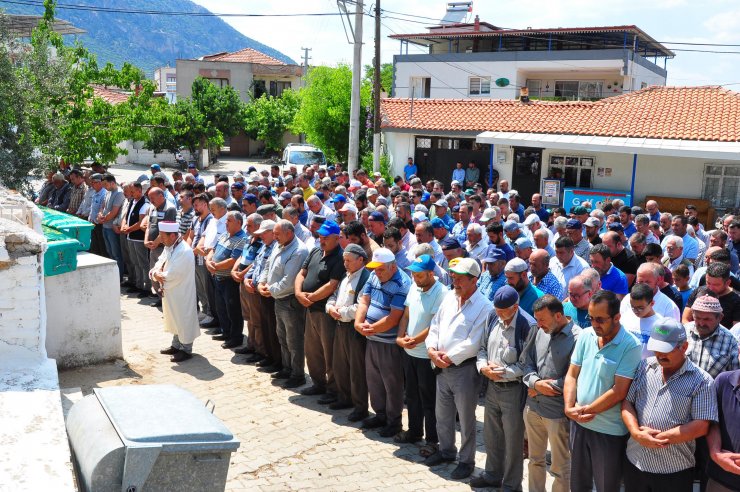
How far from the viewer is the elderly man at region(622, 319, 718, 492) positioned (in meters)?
4.29

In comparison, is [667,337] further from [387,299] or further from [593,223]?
[593,223]

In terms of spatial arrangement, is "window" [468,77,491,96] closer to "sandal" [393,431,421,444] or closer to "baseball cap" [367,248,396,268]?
"baseball cap" [367,248,396,268]

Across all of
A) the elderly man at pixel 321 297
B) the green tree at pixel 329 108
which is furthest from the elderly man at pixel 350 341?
the green tree at pixel 329 108

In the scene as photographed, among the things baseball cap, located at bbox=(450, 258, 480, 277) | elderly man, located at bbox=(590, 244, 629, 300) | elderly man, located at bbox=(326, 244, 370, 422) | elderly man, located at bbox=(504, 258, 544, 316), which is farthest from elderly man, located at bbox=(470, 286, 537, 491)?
elderly man, located at bbox=(326, 244, 370, 422)

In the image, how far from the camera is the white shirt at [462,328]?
18.7 ft

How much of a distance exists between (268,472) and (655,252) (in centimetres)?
431

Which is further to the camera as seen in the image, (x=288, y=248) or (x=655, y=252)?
(x=288, y=248)

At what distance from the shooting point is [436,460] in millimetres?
6125

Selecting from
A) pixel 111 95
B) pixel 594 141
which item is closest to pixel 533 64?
pixel 594 141

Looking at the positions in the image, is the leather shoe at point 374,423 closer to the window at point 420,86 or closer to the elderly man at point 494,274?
the elderly man at point 494,274

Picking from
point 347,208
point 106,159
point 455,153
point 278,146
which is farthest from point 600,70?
point 347,208

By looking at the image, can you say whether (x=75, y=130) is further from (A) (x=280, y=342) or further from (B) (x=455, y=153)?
(B) (x=455, y=153)

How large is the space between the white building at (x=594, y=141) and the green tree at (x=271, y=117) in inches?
835

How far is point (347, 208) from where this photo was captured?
9.23 m
